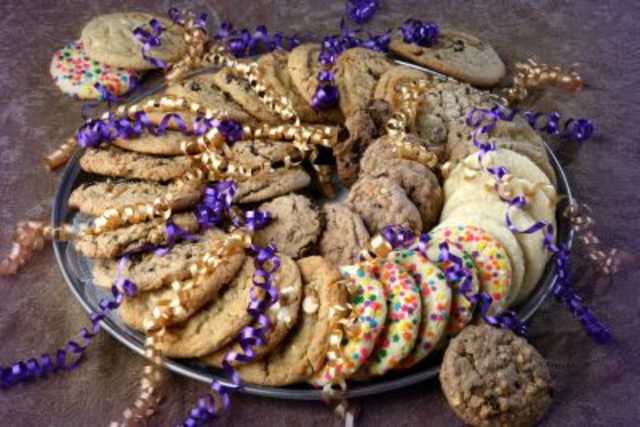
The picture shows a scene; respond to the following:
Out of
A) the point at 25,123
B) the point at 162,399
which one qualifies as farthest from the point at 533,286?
the point at 25,123

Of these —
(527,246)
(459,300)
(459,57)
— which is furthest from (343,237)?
(459,57)

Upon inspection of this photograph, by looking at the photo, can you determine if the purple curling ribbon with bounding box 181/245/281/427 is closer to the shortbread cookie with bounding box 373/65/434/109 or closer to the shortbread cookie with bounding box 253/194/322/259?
the shortbread cookie with bounding box 253/194/322/259

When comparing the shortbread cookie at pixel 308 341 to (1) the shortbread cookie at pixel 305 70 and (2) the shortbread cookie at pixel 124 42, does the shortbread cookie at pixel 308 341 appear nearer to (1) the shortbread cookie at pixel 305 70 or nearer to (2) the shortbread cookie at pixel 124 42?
(1) the shortbread cookie at pixel 305 70

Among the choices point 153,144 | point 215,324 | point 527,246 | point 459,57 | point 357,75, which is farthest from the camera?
point 459,57

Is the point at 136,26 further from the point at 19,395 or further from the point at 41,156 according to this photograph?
the point at 19,395

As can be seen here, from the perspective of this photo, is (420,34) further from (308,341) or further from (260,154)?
(308,341)

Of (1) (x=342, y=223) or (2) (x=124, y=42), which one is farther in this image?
(2) (x=124, y=42)
